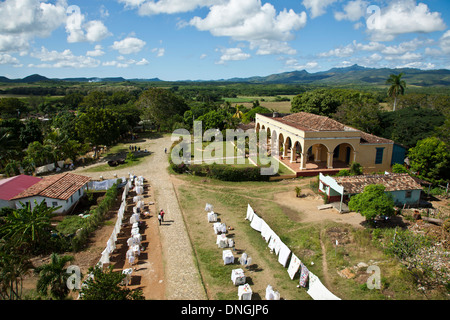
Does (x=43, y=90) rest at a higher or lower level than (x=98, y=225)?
higher

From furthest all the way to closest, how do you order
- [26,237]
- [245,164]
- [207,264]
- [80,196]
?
[245,164] → [80,196] → [26,237] → [207,264]

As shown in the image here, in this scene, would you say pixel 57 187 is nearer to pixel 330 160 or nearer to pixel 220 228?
pixel 220 228

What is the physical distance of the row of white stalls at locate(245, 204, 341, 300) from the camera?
1123cm

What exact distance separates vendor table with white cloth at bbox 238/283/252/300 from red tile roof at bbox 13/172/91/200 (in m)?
15.1

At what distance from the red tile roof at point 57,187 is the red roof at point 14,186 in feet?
2.40

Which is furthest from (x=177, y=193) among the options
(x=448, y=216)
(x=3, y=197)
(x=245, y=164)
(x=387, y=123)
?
(x=387, y=123)

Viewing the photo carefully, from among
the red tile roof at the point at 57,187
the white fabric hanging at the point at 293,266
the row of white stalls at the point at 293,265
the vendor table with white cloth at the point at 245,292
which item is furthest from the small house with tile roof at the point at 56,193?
the white fabric hanging at the point at 293,266

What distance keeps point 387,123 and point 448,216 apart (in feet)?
72.2

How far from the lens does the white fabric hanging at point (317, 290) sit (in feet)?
35.8

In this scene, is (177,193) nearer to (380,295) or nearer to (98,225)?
(98,225)

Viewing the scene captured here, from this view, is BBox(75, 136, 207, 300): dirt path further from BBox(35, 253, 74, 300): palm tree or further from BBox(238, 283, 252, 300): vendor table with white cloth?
BBox(35, 253, 74, 300): palm tree

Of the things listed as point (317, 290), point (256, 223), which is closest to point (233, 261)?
point (256, 223)

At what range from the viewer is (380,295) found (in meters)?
11.6

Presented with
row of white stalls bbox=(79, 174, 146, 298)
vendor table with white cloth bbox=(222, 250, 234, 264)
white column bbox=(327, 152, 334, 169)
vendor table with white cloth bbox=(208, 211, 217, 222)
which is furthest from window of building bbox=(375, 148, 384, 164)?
row of white stalls bbox=(79, 174, 146, 298)
